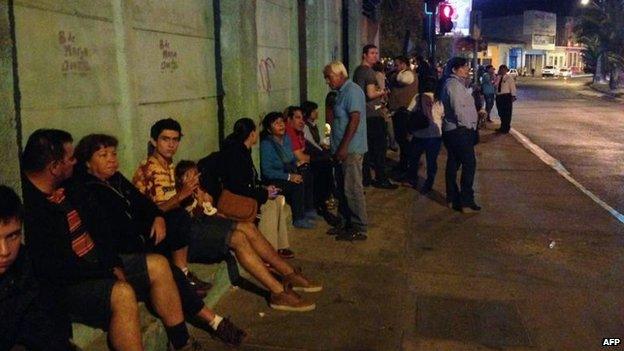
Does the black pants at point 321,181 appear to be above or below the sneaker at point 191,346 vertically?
above

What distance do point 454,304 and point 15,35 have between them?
135 inches

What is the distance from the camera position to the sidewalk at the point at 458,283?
4129 millimetres

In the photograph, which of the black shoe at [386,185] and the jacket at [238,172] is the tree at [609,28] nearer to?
the black shoe at [386,185]

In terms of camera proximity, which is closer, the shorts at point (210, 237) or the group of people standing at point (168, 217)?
the group of people standing at point (168, 217)

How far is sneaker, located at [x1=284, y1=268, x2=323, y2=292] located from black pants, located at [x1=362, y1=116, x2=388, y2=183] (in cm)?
416

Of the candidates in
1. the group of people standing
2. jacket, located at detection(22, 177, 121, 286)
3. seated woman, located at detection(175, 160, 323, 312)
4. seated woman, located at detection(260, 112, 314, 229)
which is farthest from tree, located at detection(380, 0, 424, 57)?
jacket, located at detection(22, 177, 121, 286)

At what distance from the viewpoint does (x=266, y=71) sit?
7.82m

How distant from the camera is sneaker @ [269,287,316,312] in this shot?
14.6 feet

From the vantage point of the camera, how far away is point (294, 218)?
669 cm

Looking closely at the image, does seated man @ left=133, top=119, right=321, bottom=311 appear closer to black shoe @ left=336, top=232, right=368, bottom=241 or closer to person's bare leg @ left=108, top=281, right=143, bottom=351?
person's bare leg @ left=108, top=281, right=143, bottom=351

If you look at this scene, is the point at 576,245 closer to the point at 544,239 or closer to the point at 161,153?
the point at 544,239

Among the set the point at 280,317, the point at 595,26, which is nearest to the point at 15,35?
the point at 280,317

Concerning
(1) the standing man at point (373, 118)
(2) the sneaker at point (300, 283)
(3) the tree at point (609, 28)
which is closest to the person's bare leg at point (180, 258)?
(2) the sneaker at point (300, 283)

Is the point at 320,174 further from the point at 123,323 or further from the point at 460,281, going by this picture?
Answer: the point at 123,323
